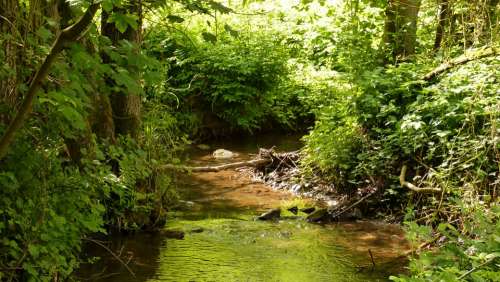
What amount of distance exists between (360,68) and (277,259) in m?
4.19

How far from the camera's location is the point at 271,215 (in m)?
8.48

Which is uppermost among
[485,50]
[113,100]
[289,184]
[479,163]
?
[485,50]

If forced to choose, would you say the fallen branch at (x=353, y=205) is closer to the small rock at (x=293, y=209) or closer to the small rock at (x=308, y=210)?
the small rock at (x=308, y=210)

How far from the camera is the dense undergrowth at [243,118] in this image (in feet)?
12.0

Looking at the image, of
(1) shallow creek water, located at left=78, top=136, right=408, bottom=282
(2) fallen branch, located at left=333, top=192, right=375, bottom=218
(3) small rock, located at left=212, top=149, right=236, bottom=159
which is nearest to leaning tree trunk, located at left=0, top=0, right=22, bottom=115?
(1) shallow creek water, located at left=78, top=136, right=408, bottom=282

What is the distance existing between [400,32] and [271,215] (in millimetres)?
3769

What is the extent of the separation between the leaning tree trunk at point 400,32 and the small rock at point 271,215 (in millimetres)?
3255

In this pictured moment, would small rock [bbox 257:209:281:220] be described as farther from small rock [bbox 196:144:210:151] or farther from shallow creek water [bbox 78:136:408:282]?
small rock [bbox 196:144:210:151]

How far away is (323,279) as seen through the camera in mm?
6066

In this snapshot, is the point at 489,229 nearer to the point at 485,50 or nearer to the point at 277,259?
the point at 277,259

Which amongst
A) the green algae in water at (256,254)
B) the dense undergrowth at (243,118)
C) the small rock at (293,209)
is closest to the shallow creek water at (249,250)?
the green algae in water at (256,254)

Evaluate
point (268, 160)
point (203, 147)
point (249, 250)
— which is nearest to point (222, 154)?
point (203, 147)

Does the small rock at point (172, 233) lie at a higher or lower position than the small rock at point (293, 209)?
higher

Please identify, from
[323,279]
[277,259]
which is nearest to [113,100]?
[277,259]
